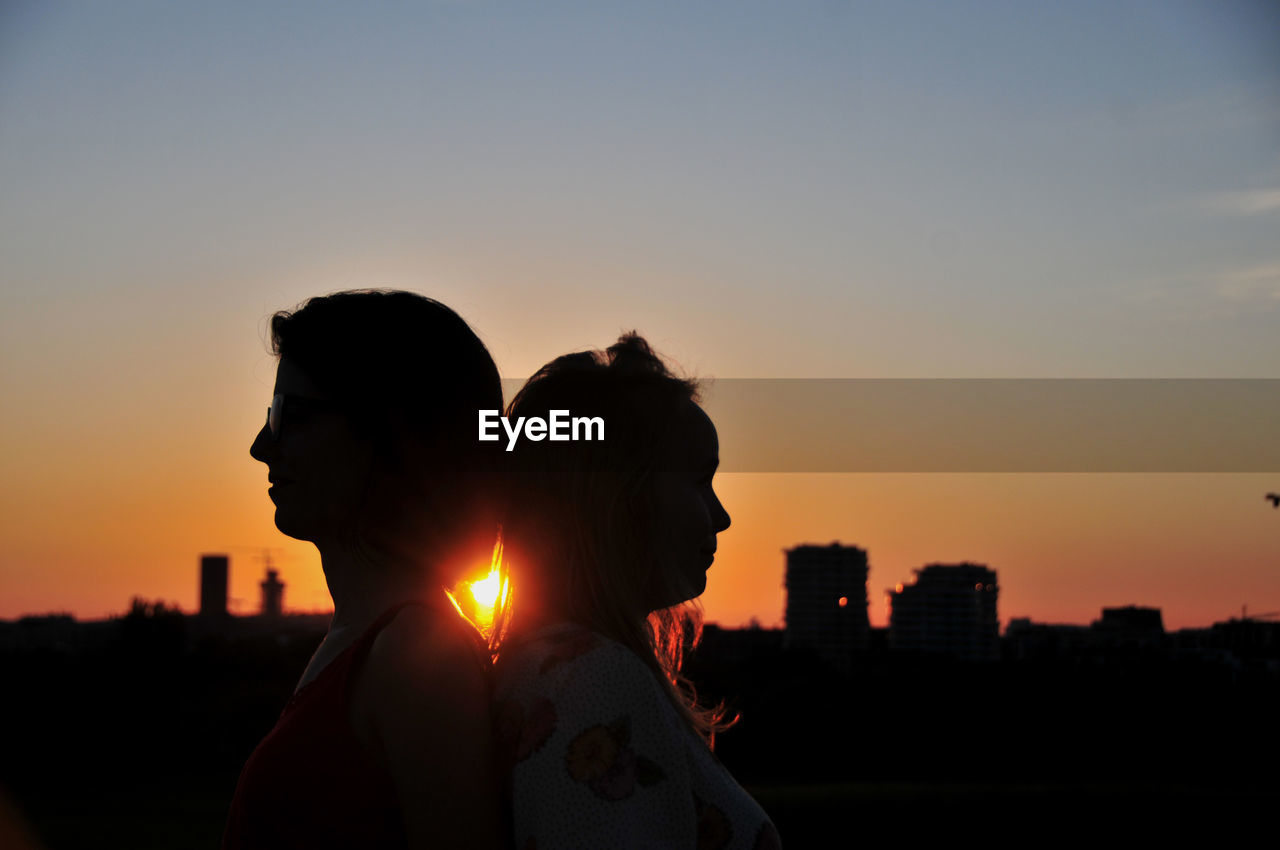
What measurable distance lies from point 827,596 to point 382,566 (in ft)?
554

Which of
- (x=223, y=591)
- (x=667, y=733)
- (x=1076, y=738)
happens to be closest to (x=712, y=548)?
(x=667, y=733)

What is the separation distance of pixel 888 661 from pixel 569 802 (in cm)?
10458

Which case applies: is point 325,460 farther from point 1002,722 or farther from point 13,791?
point 1002,722

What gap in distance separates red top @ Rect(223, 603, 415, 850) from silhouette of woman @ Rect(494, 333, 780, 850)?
9.2 inches

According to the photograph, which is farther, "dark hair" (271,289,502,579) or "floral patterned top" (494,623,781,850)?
"dark hair" (271,289,502,579)

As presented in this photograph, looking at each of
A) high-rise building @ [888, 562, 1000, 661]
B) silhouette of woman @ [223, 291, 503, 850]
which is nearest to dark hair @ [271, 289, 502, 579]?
silhouette of woman @ [223, 291, 503, 850]

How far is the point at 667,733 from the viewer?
6.75 feet

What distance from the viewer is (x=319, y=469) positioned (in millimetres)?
2430

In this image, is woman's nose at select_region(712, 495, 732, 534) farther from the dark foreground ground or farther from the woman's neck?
the dark foreground ground

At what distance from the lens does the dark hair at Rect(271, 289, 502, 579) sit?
2.41 metres

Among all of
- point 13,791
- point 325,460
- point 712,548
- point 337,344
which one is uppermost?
point 337,344

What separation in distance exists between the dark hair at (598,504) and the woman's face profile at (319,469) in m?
0.30

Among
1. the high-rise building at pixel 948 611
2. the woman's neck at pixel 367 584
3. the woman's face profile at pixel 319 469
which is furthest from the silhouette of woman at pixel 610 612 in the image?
the high-rise building at pixel 948 611

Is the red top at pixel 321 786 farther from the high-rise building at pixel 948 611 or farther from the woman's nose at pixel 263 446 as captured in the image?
the high-rise building at pixel 948 611
